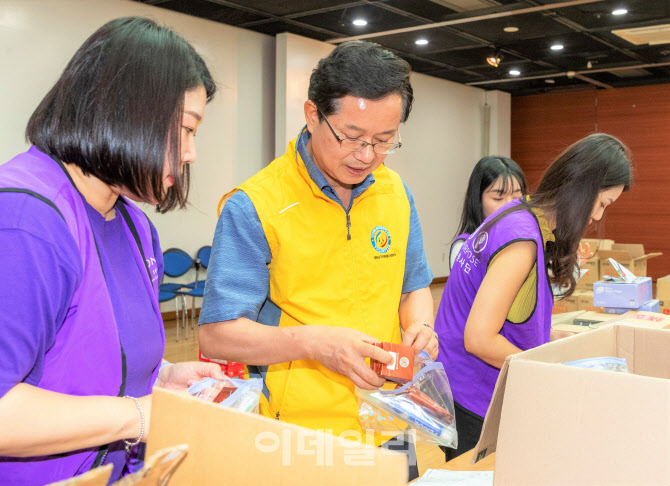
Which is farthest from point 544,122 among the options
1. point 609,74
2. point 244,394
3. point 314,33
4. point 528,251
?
point 244,394

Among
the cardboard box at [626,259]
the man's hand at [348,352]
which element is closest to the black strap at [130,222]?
the man's hand at [348,352]

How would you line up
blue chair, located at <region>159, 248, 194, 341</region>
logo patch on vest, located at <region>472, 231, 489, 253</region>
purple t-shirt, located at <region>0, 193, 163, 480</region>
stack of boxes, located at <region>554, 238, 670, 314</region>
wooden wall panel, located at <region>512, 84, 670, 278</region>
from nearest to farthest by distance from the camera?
1. purple t-shirt, located at <region>0, 193, 163, 480</region>
2. logo patch on vest, located at <region>472, 231, 489, 253</region>
3. stack of boxes, located at <region>554, 238, 670, 314</region>
4. blue chair, located at <region>159, 248, 194, 341</region>
5. wooden wall panel, located at <region>512, 84, 670, 278</region>

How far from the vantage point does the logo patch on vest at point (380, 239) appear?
1553mm

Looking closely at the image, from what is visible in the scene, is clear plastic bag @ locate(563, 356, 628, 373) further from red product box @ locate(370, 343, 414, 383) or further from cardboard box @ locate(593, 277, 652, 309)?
cardboard box @ locate(593, 277, 652, 309)

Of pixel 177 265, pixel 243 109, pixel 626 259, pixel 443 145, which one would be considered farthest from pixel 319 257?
pixel 443 145

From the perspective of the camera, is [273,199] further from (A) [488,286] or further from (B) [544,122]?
(B) [544,122]

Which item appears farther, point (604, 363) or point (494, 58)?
point (494, 58)

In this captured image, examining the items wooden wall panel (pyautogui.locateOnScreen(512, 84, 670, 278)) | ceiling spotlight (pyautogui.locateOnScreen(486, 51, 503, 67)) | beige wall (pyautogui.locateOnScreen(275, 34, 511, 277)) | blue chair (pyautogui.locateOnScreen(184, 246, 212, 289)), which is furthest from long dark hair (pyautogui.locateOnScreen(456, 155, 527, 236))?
wooden wall panel (pyautogui.locateOnScreen(512, 84, 670, 278))

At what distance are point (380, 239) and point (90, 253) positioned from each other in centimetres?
77

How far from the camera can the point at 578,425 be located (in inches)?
40.8

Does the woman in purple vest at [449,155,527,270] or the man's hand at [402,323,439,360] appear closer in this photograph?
the man's hand at [402,323,439,360]

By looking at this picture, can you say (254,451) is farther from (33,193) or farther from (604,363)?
(604,363)

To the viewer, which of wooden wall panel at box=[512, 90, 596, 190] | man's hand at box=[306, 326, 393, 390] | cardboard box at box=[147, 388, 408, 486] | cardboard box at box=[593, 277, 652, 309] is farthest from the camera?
wooden wall panel at box=[512, 90, 596, 190]

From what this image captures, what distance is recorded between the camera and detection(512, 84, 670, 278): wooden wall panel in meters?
10.3
